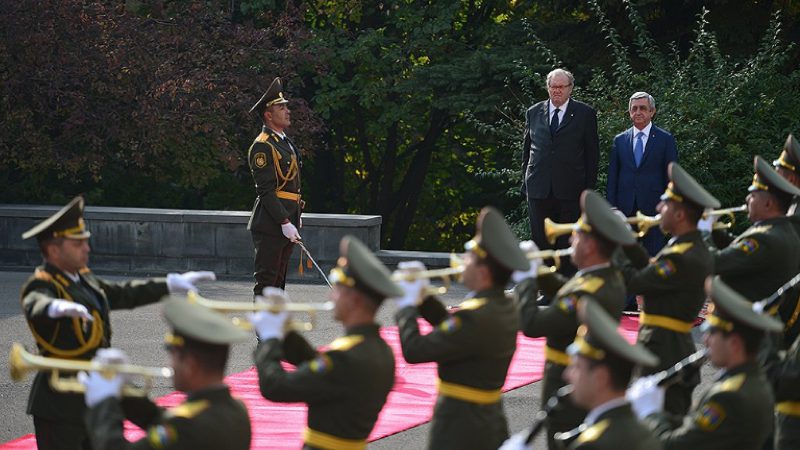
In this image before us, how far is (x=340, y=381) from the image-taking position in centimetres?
533

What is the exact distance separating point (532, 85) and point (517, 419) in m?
7.27

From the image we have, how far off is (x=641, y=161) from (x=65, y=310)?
700 cm

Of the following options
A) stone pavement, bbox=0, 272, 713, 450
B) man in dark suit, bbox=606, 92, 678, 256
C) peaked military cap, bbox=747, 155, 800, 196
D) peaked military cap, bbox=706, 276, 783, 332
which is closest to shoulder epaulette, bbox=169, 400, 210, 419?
peaked military cap, bbox=706, 276, 783, 332

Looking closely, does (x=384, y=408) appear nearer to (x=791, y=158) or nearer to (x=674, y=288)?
(x=674, y=288)

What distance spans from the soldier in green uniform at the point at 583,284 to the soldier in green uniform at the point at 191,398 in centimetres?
204

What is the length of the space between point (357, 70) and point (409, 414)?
10.6m

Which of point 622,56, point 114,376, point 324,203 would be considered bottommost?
point 324,203

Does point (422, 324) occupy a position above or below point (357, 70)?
below

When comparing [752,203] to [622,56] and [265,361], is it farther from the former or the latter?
[622,56]

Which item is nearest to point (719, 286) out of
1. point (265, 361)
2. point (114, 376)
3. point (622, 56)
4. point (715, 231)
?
point (265, 361)

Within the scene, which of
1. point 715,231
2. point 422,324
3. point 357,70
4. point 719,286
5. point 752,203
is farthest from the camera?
point 357,70

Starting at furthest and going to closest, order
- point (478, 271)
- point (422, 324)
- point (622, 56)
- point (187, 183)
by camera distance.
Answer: point (187, 183), point (622, 56), point (422, 324), point (478, 271)

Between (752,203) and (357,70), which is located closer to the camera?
(752,203)

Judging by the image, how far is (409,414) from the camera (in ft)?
29.0
